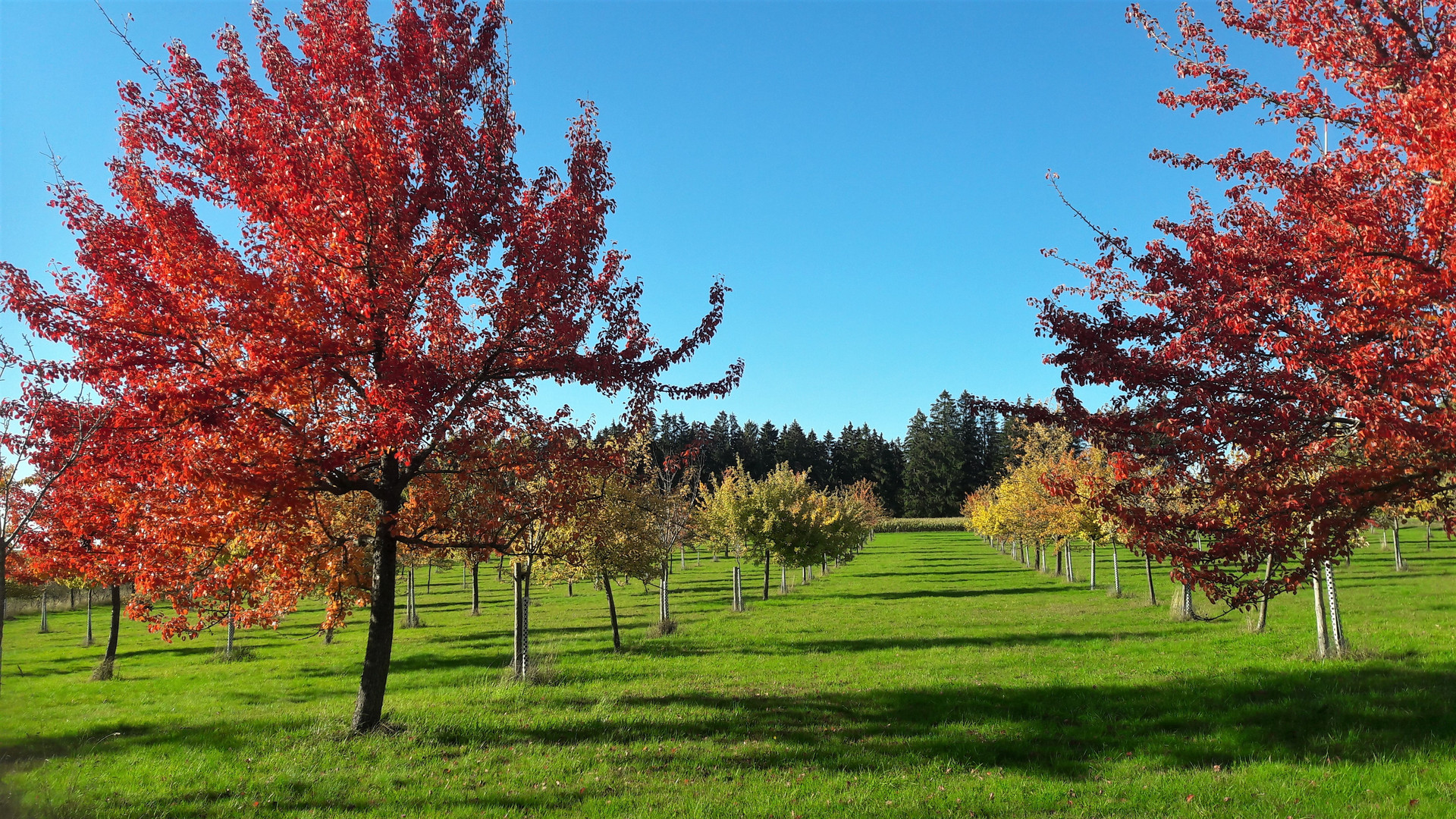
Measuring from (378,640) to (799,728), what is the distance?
626 cm

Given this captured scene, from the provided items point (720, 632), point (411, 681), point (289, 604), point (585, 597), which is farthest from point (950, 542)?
point (289, 604)

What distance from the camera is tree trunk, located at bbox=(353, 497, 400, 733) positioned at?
34.7 feet

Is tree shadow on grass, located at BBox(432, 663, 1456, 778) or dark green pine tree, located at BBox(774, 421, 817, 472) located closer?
tree shadow on grass, located at BBox(432, 663, 1456, 778)

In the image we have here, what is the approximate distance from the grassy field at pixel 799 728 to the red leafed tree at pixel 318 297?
2348 mm

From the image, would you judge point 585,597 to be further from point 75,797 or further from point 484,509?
point 75,797

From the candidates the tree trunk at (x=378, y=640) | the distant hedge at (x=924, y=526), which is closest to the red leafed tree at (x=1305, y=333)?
the tree trunk at (x=378, y=640)

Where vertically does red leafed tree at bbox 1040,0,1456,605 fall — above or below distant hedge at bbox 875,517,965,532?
above

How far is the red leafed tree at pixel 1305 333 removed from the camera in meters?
6.28

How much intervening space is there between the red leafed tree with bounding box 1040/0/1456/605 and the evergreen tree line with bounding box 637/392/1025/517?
10457cm

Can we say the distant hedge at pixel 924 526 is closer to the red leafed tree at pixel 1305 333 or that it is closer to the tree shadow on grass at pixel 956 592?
the tree shadow on grass at pixel 956 592

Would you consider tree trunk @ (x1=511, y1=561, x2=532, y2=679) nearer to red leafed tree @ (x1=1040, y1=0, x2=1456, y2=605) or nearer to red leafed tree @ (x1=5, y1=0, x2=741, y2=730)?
red leafed tree @ (x1=5, y1=0, x2=741, y2=730)

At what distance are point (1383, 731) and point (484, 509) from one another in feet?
40.2

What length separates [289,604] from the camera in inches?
409

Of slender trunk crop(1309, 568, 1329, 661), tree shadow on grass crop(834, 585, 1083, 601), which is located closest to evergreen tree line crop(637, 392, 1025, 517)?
tree shadow on grass crop(834, 585, 1083, 601)
